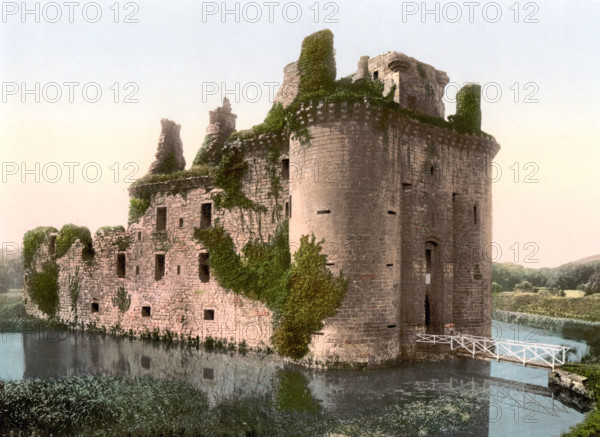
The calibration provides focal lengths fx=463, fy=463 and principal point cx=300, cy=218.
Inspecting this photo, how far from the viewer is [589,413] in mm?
12500

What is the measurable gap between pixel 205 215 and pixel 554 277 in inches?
2097

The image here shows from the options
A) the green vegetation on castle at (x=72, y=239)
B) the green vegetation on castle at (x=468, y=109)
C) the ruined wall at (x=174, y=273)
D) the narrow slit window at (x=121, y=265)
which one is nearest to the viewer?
the ruined wall at (x=174, y=273)

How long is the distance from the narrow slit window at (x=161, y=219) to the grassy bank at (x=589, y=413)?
19660 millimetres

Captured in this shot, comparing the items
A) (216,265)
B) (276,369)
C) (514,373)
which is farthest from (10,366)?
(514,373)

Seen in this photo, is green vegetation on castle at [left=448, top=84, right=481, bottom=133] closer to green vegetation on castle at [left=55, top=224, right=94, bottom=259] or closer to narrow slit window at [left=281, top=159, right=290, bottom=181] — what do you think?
narrow slit window at [left=281, top=159, right=290, bottom=181]

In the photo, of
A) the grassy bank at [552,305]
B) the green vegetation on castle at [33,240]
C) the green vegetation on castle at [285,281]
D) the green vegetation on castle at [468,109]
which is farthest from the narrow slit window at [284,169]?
the grassy bank at [552,305]

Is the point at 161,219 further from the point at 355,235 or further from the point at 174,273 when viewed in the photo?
the point at 355,235

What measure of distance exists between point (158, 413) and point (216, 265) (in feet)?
33.3

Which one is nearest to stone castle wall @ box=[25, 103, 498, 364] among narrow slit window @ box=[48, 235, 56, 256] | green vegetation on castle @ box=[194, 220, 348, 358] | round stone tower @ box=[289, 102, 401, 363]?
round stone tower @ box=[289, 102, 401, 363]

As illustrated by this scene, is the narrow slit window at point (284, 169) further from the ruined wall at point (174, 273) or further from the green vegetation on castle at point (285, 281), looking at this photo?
the green vegetation on castle at point (285, 281)

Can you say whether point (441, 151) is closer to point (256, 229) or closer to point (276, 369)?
point (256, 229)

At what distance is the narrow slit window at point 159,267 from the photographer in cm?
2481

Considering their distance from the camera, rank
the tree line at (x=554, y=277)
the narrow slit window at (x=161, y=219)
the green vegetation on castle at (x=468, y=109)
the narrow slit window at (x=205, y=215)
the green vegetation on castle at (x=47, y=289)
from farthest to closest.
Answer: the tree line at (x=554, y=277), the green vegetation on castle at (x=47, y=289), the narrow slit window at (x=161, y=219), the narrow slit window at (x=205, y=215), the green vegetation on castle at (x=468, y=109)

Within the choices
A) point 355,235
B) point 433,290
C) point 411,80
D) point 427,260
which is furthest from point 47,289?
point 411,80
